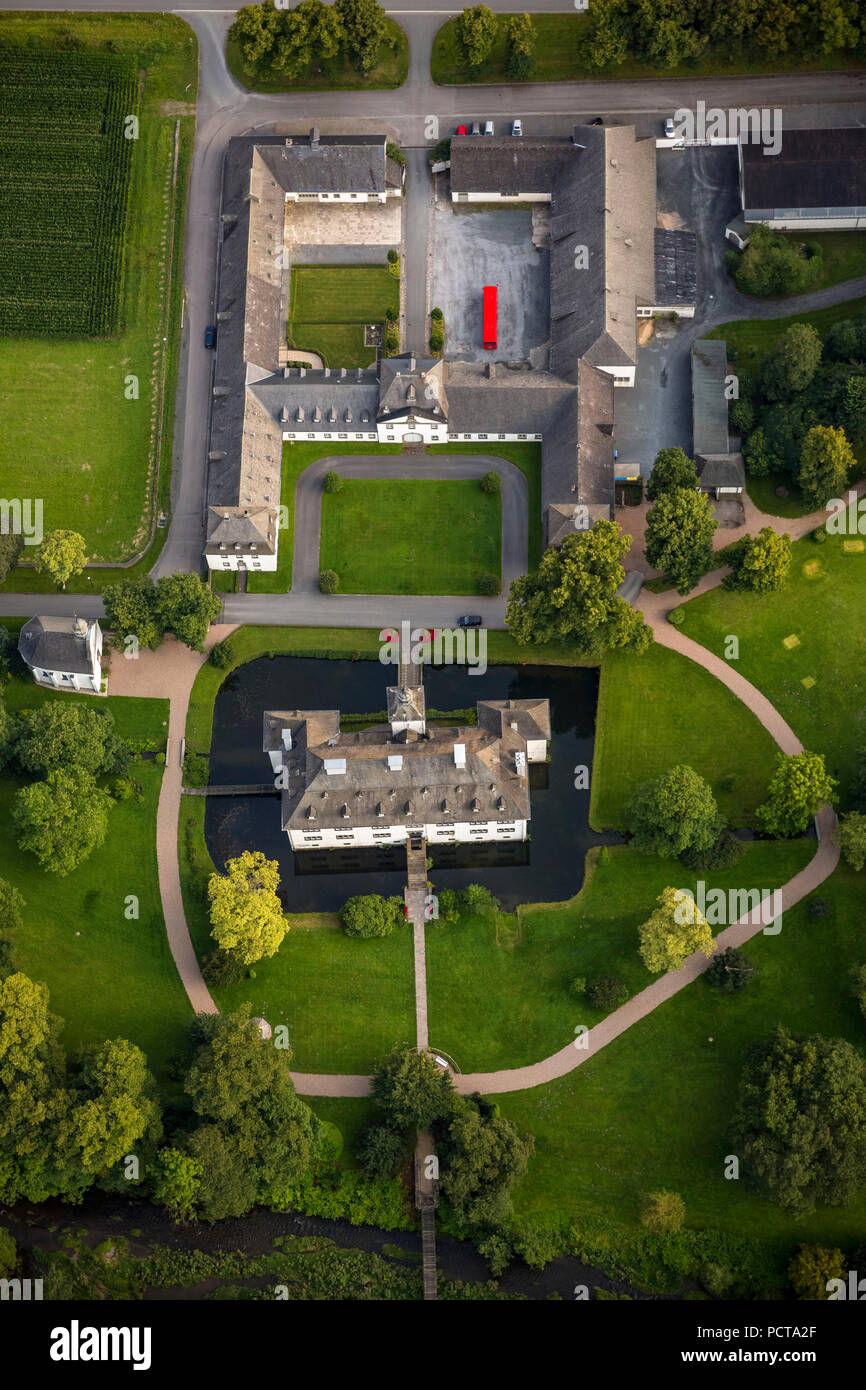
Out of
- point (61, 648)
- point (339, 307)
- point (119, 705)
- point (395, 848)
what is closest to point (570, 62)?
point (339, 307)

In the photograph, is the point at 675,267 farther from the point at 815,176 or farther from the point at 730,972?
the point at 730,972

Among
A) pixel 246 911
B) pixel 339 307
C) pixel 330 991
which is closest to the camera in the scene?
pixel 246 911

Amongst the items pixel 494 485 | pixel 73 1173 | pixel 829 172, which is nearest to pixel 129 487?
pixel 494 485

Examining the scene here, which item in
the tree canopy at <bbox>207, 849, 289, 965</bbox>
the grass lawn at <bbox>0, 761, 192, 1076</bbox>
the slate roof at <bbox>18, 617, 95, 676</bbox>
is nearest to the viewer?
the tree canopy at <bbox>207, 849, 289, 965</bbox>

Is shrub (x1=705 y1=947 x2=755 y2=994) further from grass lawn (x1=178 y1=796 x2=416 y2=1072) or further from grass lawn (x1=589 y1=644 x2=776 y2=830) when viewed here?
grass lawn (x1=178 y1=796 x2=416 y2=1072)

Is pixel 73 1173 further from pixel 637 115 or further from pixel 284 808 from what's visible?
pixel 637 115

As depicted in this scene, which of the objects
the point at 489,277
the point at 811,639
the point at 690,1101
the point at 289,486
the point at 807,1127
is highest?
the point at 489,277

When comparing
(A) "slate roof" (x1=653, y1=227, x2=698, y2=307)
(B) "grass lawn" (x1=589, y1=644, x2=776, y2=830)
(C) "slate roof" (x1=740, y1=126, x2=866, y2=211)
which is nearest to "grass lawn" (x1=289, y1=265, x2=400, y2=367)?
(A) "slate roof" (x1=653, y1=227, x2=698, y2=307)
